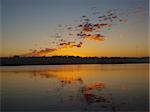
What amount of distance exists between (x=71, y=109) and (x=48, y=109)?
527mm

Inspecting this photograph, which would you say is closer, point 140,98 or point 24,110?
point 24,110

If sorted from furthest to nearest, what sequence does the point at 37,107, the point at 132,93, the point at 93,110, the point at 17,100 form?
the point at 132,93 < the point at 17,100 < the point at 37,107 < the point at 93,110

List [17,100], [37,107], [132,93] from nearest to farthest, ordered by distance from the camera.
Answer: [37,107] → [17,100] → [132,93]

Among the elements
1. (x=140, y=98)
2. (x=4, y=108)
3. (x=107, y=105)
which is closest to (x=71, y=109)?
(x=107, y=105)

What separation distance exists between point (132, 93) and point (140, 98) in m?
0.98

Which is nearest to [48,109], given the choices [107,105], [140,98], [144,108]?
[107,105]

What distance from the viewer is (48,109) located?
22.6 feet

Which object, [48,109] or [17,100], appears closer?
[48,109]

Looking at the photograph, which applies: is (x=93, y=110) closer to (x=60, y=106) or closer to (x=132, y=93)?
(x=60, y=106)

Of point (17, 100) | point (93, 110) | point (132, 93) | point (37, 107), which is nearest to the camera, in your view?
point (93, 110)

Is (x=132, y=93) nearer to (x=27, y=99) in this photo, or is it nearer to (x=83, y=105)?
(x=83, y=105)

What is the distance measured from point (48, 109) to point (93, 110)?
40.8 inches

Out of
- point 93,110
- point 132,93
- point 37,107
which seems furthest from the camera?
point 132,93

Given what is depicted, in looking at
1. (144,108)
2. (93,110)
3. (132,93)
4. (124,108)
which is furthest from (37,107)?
(132,93)
